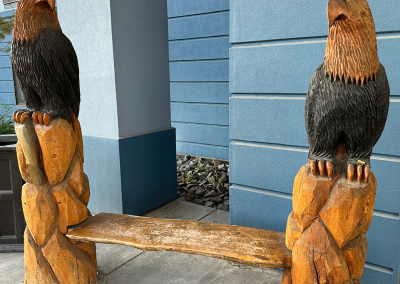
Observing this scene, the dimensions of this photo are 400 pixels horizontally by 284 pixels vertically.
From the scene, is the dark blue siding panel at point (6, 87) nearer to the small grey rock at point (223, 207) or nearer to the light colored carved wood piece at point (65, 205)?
the small grey rock at point (223, 207)

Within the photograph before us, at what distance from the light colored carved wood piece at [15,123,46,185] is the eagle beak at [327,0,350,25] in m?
1.29

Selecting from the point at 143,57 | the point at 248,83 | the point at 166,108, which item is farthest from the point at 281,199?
the point at 143,57

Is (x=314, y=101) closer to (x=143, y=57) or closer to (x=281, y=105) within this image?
(x=281, y=105)

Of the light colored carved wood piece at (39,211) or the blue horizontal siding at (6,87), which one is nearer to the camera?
the light colored carved wood piece at (39,211)

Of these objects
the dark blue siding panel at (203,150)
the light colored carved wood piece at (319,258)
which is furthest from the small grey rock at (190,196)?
the light colored carved wood piece at (319,258)

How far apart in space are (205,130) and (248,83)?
2.59m

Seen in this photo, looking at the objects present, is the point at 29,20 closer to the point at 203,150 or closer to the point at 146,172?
the point at 146,172

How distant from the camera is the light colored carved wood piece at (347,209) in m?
1.04

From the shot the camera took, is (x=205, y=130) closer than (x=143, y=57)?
No

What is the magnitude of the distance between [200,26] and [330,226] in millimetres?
3730

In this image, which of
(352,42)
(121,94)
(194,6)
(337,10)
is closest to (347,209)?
(352,42)

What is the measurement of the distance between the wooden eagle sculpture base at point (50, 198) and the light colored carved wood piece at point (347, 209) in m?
1.12

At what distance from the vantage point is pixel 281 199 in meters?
1.94

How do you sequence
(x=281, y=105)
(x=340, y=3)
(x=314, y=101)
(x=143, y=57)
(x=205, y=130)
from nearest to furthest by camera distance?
1. (x=340, y=3)
2. (x=314, y=101)
3. (x=281, y=105)
4. (x=143, y=57)
5. (x=205, y=130)
